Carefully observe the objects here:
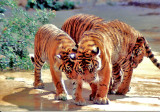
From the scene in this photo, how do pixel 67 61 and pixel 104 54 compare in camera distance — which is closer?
pixel 67 61

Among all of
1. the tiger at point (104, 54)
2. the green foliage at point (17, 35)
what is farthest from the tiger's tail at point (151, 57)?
the green foliage at point (17, 35)

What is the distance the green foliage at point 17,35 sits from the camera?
6.78 metres

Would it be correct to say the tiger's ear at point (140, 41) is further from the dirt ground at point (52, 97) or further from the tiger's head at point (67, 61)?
the tiger's head at point (67, 61)

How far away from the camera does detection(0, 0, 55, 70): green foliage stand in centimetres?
678

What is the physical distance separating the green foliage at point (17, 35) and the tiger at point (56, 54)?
5.01 feet

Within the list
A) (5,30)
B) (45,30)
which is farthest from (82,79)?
(5,30)

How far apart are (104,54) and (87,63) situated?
394 millimetres

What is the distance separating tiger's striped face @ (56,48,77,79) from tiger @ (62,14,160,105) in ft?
0.30

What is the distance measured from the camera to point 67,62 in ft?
13.6

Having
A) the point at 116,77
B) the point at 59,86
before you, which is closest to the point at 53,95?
the point at 59,86

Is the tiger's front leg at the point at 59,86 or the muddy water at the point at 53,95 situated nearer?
the muddy water at the point at 53,95

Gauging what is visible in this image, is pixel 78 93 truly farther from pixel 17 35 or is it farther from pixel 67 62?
pixel 17 35

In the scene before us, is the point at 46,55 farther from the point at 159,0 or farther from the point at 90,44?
the point at 159,0

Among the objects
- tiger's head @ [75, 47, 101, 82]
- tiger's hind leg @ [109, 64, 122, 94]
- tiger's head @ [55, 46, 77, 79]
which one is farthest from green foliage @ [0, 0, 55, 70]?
tiger's head @ [75, 47, 101, 82]
